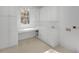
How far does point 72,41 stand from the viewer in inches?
34.6

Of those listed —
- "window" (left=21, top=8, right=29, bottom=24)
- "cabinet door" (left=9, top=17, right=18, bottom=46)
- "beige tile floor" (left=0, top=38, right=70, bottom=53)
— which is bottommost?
"beige tile floor" (left=0, top=38, right=70, bottom=53)

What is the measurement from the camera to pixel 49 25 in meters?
0.89

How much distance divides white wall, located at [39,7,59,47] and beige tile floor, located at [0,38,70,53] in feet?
0.17

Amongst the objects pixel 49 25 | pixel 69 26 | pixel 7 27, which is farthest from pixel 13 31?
pixel 69 26

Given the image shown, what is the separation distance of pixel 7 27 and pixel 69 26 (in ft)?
1.97

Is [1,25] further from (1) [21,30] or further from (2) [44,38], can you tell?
(2) [44,38]

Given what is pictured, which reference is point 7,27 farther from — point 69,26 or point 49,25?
point 69,26

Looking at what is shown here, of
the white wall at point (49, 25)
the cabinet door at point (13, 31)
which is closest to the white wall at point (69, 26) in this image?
the white wall at point (49, 25)

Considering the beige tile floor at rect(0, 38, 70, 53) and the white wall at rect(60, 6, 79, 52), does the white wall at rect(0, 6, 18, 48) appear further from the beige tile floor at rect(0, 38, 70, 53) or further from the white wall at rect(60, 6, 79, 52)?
the white wall at rect(60, 6, 79, 52)

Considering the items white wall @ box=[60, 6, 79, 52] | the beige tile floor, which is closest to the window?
the beige tile floor

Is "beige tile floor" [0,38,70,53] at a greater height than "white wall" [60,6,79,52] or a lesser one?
lesser

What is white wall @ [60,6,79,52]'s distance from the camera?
0.85 m
